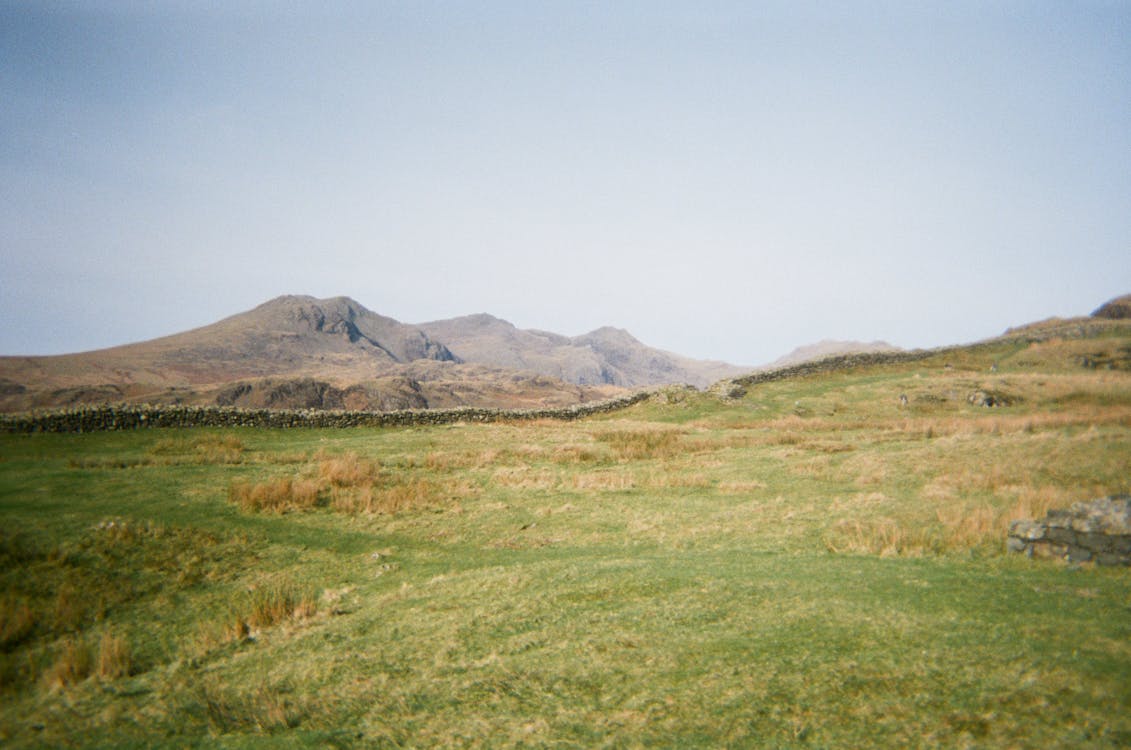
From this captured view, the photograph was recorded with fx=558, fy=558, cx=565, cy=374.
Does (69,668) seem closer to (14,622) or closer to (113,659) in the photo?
(113,659)

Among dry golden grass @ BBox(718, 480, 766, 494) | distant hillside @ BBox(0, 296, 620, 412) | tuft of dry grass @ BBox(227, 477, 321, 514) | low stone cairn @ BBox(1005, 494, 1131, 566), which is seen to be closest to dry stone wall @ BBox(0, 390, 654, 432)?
tuft of dry grass @ BBox(227, 477, 321, 514)

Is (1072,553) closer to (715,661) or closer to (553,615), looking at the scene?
(715,661)

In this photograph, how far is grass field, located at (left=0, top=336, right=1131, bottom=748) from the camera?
4.62 metres

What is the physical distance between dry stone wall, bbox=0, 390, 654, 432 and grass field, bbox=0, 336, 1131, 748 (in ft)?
29.0

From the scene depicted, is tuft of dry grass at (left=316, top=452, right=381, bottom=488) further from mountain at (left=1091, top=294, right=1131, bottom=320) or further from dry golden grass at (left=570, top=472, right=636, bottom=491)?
mountain at (left=1091, top=294, right=1131, bottom=320)

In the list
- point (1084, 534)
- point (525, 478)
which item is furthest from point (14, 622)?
point (1084, 534)

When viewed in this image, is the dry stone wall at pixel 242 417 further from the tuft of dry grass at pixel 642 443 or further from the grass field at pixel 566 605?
the tuft of dry grass at pixel 642 443

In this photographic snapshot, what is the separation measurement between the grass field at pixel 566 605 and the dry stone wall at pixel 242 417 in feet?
29.0

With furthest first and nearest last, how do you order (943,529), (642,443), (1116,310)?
(1116,310)
(642,443)
(943,529)

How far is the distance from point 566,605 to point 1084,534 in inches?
295

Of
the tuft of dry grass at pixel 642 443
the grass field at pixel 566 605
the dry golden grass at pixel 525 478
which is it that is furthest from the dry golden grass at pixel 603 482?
the tuft of dry grass at pixel 642 443

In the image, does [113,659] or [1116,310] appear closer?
[113,659]

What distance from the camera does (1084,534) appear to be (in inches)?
314

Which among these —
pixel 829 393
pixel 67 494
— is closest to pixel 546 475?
pixel 67 494
